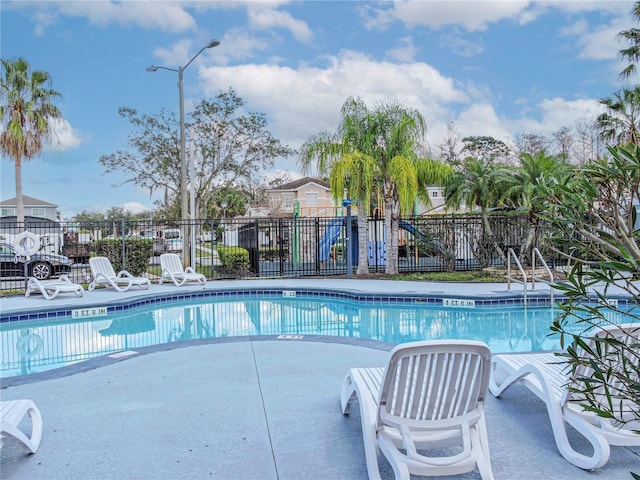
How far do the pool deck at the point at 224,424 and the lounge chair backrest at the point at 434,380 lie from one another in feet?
1.42

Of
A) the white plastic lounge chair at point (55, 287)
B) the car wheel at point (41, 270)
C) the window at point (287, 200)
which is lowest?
the white plastic lounge chair at point (55, 287)

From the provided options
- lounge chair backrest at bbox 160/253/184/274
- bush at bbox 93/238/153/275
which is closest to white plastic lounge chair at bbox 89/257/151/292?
lounge chair backrest at bbox 160/253/184/274

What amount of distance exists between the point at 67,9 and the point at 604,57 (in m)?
20.4

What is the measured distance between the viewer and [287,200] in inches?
1913

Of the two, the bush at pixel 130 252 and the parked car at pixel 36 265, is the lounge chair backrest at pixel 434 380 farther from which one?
the parked car at pixel 36 265

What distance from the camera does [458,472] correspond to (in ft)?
8.79

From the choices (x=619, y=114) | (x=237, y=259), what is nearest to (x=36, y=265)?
(x=237, y=259)

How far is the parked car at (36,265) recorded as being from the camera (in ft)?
49.8

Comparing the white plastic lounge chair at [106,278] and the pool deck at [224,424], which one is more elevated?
the white plastic lounge chair at [106,278]

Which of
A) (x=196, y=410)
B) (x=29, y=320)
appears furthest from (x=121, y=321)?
(x=196, y=410)

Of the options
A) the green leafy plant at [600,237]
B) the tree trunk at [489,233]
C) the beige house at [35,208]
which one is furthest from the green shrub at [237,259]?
the beige house at [35,208]

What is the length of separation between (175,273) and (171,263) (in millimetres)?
361

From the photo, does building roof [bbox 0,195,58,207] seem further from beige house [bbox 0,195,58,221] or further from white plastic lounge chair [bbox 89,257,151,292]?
white plastic lounge chair [bbox 89,257,151,292]

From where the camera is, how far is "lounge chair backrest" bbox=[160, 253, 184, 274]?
13422mm
